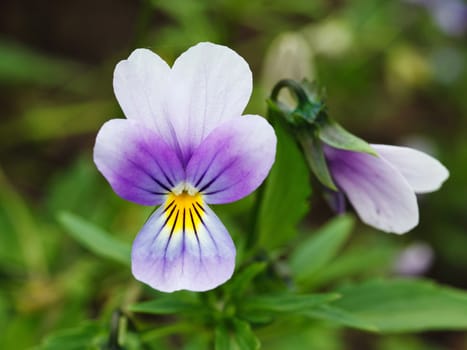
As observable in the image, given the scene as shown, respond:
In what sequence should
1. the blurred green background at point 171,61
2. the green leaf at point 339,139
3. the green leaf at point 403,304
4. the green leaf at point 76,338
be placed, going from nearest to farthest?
the green leaf at point 339,139, the green leaf at point 76,338, the green leaf at point 403,304, the blurred green background at point 171,61

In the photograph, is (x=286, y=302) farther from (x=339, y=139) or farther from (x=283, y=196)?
(x=339, y=139)

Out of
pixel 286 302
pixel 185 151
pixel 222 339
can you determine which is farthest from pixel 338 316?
pixel 185 151

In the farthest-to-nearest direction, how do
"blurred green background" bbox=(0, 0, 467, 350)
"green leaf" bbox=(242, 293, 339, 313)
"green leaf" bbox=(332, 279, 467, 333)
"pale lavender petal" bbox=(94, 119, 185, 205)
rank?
"blurred green background" bbox=(0, 0, 467, 350), "green leaf" bbox=(332, 279, 467, 333), "green leaf" bbox=(242, 293, 339, 313), "pale lavender petal" bbox=(94, 119, 185, 205)

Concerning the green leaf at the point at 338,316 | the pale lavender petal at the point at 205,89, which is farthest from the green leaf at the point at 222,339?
the pale lavender petal at the point at 205,89

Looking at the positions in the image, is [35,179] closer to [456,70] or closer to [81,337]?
[81,337]

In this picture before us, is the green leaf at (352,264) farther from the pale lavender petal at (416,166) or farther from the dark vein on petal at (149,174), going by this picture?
the dark vein on petal at (149,174)

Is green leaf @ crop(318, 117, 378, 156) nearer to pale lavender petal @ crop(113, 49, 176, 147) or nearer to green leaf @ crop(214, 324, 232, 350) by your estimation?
pale lavender petal @ crop(113, 49, 176, 147)

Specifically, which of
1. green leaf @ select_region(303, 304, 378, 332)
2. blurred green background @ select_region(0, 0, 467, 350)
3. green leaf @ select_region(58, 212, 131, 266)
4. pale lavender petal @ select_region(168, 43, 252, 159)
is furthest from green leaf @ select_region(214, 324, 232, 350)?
blurred green background @ select_region(0, 0, 467, 350)
